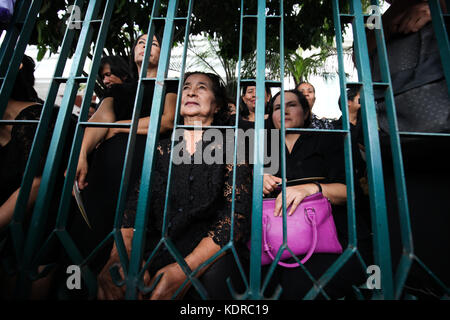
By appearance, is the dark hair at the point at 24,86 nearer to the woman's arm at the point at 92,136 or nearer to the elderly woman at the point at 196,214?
the woman's arm at the point at 92,136

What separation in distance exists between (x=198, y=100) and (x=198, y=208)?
0.76 meters

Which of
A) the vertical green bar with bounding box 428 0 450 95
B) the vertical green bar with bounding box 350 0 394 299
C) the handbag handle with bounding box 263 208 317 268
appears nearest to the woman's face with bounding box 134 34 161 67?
the vertical green bar with bounding box 350 0 394 299

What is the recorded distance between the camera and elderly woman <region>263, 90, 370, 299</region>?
1314mm

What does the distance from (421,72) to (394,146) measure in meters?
0.62

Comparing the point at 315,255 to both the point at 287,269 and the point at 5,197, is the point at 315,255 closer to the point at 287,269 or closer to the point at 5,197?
the point at 287,269

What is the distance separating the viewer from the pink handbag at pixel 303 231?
1.29 metres

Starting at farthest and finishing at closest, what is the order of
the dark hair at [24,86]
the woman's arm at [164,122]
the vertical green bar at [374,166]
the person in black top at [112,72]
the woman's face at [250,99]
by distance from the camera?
1. the woman's face at [250,99]
2. the person in black top at [112,72]
3. the woman's arm at [164,122]
4. the dark hair at [24,86]
5. the vertical green bar at [374,166]

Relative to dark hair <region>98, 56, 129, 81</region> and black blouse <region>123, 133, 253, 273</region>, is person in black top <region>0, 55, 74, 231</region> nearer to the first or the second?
black blouse <region>123, 133, 253, 273</region>

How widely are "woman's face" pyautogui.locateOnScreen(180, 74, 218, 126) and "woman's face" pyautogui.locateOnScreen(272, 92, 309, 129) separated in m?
0.60

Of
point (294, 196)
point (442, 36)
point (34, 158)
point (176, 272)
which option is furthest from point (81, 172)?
point (442, 36)

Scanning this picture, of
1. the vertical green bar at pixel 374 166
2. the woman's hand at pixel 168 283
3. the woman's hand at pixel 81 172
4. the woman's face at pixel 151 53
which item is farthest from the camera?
the woman's face at pixel 151 53

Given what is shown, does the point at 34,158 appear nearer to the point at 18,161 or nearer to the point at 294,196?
the point at 18,161

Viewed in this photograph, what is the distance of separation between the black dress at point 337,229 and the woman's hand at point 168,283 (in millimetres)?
532

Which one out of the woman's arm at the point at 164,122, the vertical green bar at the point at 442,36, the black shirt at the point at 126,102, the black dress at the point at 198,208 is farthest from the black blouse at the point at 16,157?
the vertical green bar at the point at 442,36
